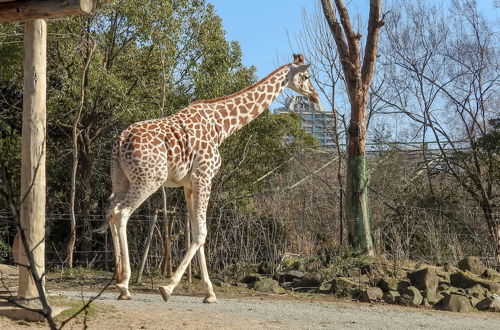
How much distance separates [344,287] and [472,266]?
294 centimetres

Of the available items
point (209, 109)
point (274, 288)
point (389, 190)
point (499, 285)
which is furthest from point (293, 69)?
point (389, 190)

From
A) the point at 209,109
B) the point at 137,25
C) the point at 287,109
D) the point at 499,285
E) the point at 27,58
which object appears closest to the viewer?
the point at 27,58

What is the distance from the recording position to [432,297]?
1159cm

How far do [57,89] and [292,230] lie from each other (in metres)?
6.23

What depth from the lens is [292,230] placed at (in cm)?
1502

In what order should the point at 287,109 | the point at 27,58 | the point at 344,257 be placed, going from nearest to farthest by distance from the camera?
the point at 27,58, the point at 344,257, the point at 287,109

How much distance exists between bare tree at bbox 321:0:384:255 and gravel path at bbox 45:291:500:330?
13.4 feet

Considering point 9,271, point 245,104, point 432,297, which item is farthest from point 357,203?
point 9,271

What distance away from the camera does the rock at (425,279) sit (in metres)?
12.0

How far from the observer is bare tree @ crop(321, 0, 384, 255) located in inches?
605

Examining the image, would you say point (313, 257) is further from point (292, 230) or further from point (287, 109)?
point (287, 109)

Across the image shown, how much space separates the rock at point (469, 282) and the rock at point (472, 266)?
1048mm

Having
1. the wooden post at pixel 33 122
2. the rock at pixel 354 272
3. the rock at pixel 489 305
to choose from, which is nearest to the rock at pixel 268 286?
the rock at pixel 354 272

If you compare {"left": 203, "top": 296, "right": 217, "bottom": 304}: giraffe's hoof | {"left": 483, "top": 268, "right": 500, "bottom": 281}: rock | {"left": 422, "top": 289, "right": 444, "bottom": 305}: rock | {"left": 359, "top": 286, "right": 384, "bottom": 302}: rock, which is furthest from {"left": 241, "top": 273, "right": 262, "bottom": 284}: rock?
{"left": 483, "top": 268, "right": 500, "bottom": 281}: rock
